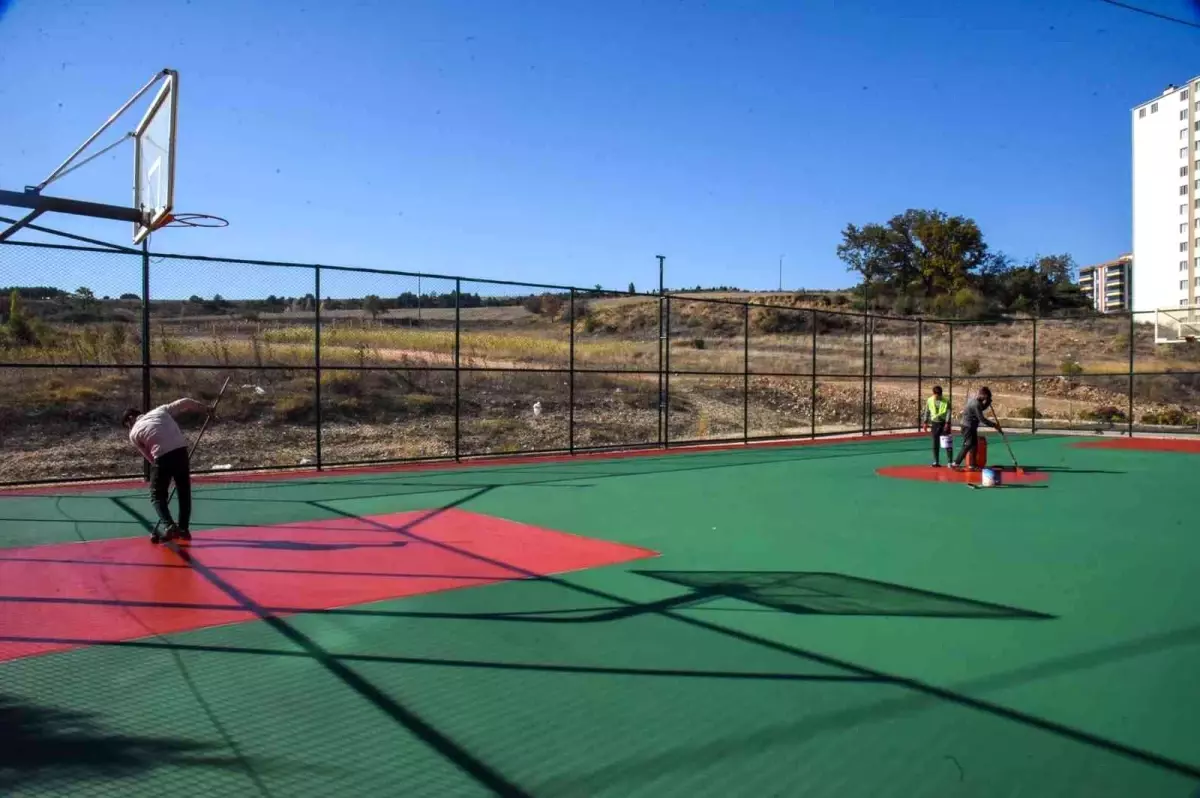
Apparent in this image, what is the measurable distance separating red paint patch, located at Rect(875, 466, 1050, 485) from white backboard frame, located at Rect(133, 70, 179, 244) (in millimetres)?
12628

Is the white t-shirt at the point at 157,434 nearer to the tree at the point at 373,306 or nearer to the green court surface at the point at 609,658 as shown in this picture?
the green court surface at the point at 609,658

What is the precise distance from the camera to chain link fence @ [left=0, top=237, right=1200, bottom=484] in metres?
22.3

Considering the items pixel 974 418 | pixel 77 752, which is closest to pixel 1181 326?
pixel 974 418

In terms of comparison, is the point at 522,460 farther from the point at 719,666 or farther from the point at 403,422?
the point at 719,666

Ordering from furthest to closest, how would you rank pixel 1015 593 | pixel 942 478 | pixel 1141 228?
pixel 1141 228
pixel 942 478
pixel 1015 593

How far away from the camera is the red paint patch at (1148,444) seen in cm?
2231

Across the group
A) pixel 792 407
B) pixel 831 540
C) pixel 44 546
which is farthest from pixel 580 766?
pixel 792 407

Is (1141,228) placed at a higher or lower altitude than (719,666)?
higher

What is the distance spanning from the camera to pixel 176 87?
9.20 m

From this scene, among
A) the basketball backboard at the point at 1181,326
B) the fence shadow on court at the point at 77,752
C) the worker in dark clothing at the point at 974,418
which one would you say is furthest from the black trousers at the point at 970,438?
the basketball backboard at the point at 1181,326

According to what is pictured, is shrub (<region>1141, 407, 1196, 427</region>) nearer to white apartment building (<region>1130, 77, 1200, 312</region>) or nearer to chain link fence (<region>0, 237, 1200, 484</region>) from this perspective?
chain link fence (<region>0, 237, 1200, 484</region>)

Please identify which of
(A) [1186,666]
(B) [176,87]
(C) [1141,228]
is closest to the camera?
(A) [1186,666]

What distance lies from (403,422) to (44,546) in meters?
19.4

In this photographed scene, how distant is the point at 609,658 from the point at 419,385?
27203mm
